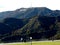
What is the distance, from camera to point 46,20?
615ft

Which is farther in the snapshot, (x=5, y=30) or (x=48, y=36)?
(x=5, y=30)

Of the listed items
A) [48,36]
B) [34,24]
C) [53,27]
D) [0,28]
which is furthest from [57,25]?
[0,28]

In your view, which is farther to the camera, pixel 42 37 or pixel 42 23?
pixel 42 23

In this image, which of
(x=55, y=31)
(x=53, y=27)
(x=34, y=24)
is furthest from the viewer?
(x=34, y=24)

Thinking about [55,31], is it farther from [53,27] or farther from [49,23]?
[49,23]

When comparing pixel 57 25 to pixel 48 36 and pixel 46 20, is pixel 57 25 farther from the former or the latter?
pixel 48 36

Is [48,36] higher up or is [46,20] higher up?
[46,20]

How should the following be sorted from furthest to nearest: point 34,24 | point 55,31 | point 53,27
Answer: point 34,24 < point 53,27 < point 55,31

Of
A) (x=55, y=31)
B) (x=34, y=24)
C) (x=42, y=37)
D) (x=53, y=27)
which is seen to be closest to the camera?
(x=42, y=37)

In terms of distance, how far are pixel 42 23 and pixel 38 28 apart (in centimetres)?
800

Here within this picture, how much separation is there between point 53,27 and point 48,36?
24983 millimetres

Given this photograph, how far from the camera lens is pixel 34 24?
17988cm

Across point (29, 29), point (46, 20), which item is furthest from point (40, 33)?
point (46, 20)

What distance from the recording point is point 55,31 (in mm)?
154375
